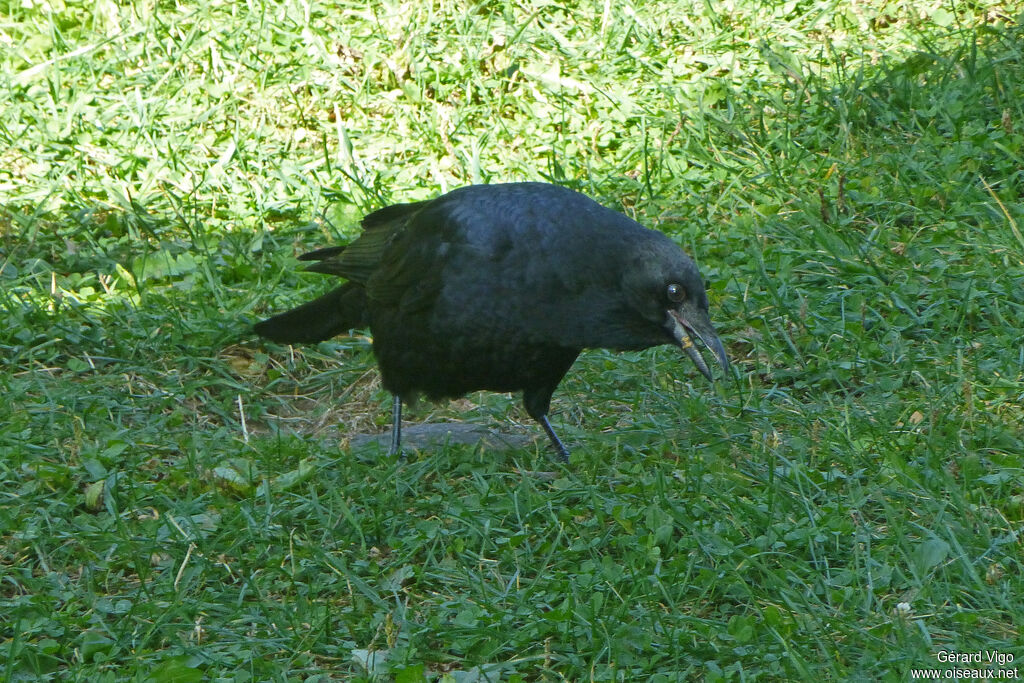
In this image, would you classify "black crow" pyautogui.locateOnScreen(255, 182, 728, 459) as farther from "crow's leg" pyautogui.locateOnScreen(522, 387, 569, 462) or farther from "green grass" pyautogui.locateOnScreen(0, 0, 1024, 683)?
"green grass" pyautogui.locateOnScreen(0, 0, 1024, 683)

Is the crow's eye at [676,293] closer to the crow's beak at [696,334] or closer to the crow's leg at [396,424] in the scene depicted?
the crow's beak at [696,334]

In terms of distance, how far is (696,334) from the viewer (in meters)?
3.79

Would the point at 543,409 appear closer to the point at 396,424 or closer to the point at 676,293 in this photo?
the point at 396,424

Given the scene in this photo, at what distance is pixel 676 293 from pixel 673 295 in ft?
0.04

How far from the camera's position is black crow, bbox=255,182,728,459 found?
150 inches

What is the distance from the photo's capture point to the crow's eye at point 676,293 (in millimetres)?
3764

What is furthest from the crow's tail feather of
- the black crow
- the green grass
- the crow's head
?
the crow's head

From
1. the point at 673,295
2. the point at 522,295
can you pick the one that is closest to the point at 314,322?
the point at 522,295

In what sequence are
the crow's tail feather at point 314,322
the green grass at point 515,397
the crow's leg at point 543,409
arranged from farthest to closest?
1. the crow's tail feather at point 314,322
2. the crow's leg at point 543,409
3. the green grass at point 515,397

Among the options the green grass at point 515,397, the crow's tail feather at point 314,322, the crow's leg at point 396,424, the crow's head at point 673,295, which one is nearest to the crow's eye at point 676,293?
the crow's head at point 673,295

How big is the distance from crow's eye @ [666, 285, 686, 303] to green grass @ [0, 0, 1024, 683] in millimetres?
621

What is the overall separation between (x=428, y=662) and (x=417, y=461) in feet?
4.01

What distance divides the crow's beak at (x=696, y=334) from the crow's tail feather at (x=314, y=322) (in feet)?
5.18

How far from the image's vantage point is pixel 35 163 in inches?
249
